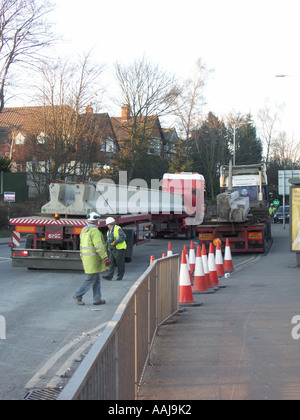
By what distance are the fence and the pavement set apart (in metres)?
0.29

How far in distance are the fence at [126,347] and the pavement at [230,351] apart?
0.29 metres

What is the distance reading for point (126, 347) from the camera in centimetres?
428

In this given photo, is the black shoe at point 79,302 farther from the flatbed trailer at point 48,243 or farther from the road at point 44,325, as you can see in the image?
the flatbed trailer at point 48,243

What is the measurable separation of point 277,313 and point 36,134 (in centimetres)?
2360

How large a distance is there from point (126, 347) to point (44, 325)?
4.52 metres

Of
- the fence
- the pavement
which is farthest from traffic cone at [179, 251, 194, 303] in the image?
the fence

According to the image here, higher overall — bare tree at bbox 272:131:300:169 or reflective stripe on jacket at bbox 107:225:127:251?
bare tree at bbox 272:131:300:169

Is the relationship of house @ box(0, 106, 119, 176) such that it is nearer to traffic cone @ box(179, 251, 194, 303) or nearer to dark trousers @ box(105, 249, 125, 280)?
dark trousers @ box(105, 249, 125, 280)

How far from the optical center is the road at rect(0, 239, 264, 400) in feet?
19.5

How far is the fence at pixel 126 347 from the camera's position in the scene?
2.84 m

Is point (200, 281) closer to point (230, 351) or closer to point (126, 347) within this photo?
point (230, 351)

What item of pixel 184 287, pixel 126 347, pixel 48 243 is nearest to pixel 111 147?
pixel 48 243

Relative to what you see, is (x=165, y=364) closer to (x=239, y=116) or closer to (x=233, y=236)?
(x=233, y=236)

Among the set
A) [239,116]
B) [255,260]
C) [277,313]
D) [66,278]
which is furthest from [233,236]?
[239,116]
